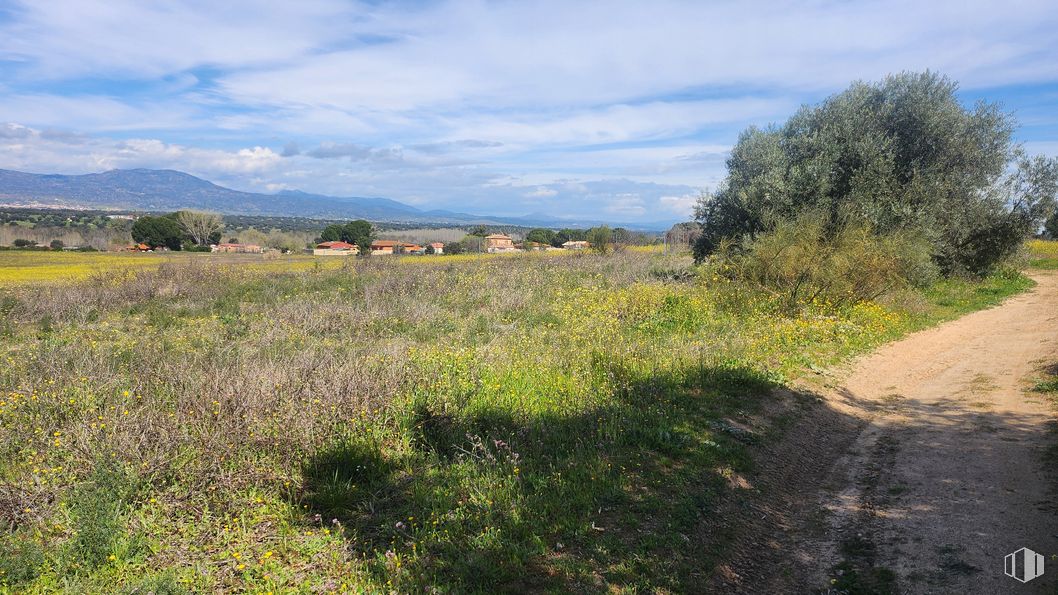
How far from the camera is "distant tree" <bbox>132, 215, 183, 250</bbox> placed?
56656mm

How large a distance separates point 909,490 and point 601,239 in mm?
42602

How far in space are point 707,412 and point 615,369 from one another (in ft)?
5.84

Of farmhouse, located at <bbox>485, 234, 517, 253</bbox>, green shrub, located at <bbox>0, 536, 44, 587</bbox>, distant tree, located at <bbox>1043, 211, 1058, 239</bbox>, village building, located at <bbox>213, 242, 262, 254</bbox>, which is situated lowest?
green shrub, located at <bbox>0, 536, 44, 587</bbox>

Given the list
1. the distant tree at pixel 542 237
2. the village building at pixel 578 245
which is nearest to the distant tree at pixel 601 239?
the village building at pixel 578 245

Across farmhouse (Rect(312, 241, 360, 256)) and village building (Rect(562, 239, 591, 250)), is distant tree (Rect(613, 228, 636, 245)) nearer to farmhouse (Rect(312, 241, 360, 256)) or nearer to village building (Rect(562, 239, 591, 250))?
Result: village building (Rect(562, 239, 591, 250))

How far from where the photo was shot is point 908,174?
19016 mm

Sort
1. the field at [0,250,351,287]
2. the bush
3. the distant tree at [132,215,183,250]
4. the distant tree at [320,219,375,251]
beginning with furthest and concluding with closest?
1. the distant tree at [320,219,375,251]
2. the distant tree at [132,215,183,250]
3. the field at [0,250,351,287]
4. the bush

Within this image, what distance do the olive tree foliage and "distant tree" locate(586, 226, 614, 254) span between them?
75.6 ft

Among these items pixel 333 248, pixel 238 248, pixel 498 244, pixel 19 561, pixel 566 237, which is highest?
pixel 566 237

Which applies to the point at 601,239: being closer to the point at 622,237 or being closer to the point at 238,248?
the point at 622,237

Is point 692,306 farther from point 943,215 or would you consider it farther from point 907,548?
point 943,215

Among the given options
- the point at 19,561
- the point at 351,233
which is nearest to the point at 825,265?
the point at 19,561
